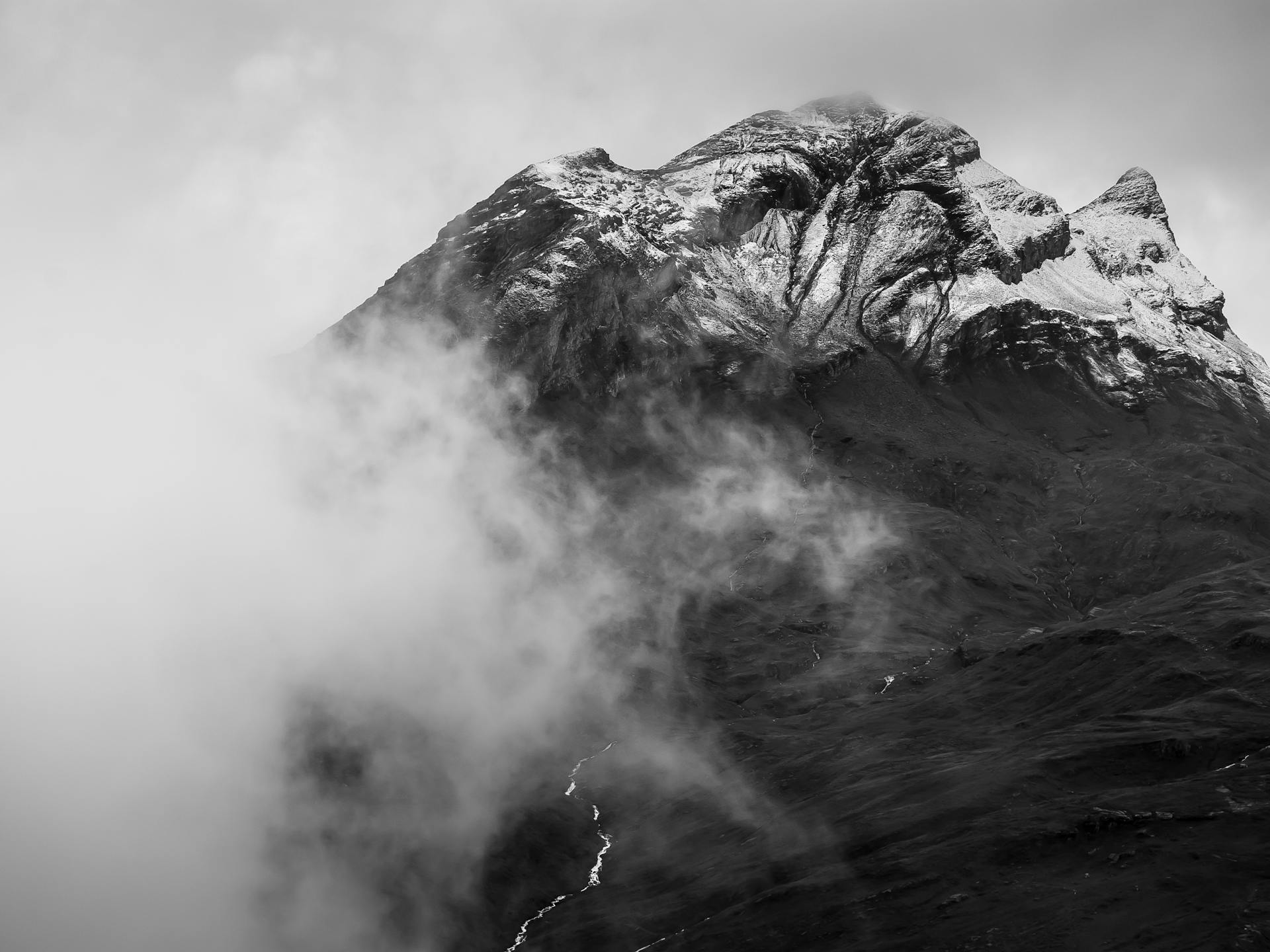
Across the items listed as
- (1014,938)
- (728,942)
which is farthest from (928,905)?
(728,942)

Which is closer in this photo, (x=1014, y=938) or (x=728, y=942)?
(x=1014, y=938)

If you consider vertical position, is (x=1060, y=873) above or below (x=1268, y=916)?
above

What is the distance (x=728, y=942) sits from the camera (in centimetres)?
19700

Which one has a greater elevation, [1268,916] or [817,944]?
[817,944]

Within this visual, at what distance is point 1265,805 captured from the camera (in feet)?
654

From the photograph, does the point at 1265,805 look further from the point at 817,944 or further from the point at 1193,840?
the point at 817,944

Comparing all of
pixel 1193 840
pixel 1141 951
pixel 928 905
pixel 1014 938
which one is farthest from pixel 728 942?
pixel 1193 840

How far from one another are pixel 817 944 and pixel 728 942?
14.8m

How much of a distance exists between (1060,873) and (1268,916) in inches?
1254

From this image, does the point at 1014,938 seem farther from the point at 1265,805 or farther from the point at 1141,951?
the point at 1265,805

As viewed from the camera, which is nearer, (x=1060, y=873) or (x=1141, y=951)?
(x=1141, y=951)

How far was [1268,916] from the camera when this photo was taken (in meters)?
171

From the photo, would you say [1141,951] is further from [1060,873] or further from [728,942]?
[728,942]

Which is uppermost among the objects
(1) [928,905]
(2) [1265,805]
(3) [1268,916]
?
(1) [928,905]
